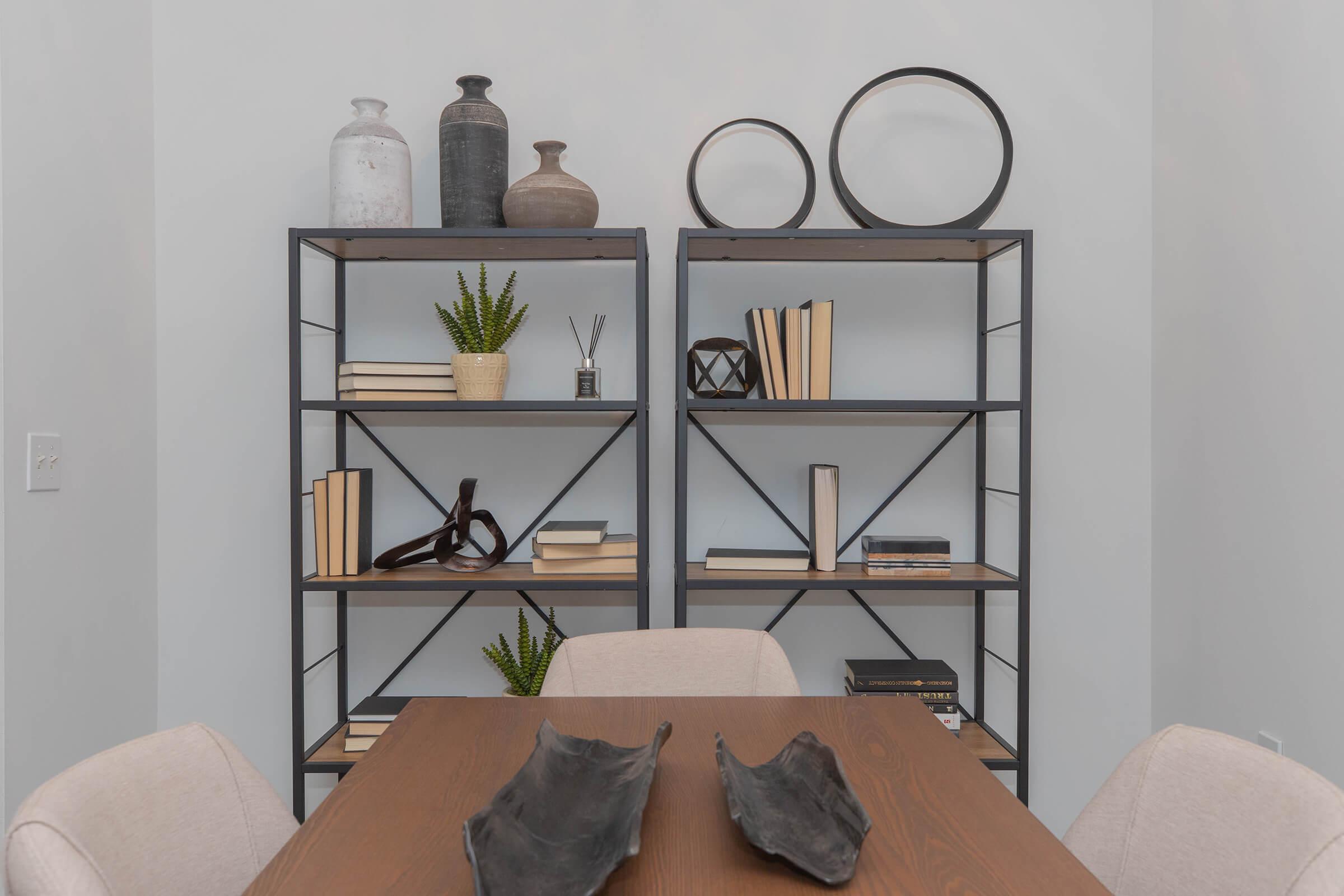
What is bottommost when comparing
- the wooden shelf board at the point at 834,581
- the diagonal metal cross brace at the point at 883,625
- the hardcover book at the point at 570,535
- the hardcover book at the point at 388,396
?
the diagonal metal cross brace at the point at 883,625

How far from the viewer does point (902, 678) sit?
88.0 inches

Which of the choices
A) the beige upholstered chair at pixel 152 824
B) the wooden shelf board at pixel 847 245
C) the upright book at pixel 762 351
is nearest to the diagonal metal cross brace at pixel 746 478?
the upright book at pixel 762 351

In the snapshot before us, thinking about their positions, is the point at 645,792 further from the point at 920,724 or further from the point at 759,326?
the point at 759,326

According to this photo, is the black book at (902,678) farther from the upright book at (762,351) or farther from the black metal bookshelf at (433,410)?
the upright book at (762,351)

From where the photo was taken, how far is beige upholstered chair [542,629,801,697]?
65.5 inches

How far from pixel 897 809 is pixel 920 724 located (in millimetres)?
334

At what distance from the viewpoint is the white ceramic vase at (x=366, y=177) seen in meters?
2.12

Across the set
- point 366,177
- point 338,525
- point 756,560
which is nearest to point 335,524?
point 338,525

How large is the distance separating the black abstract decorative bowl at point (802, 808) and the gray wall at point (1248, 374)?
1417mm

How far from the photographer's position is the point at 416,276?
96.6 inches

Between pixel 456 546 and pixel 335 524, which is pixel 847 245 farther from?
pixel 335 524

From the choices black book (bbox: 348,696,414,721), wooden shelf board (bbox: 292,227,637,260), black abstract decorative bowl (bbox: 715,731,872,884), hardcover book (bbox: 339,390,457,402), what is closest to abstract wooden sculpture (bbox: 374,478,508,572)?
hardcover book (bbox: 339,390,457,402)

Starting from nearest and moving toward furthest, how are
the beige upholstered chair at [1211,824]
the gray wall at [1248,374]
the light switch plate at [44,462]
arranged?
the beige upholstered chair at [1211,824] → the gray wall at [1248,374] → the light switch plate at [44,462]

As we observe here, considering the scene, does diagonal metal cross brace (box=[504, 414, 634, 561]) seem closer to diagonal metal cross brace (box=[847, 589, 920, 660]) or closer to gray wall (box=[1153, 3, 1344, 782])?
diagonal metal cross brace (box=[847, 589, 920, 660])
